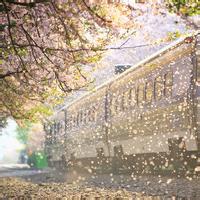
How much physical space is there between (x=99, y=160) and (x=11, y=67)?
9.44m

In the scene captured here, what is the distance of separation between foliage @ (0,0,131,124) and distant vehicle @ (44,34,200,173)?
1428mm

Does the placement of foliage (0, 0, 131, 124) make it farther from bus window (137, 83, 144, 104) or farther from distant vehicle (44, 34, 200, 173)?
bus window (137, 83, 144, 104)

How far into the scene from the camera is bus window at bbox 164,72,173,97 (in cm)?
1366

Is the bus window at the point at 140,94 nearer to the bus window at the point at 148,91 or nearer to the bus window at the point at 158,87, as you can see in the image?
the bus window at the point at 148,91

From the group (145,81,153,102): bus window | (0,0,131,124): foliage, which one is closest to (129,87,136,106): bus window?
(145,81,153,102): bus window

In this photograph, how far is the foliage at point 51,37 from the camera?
26.9ft

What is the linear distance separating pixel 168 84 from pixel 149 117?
1603 mm

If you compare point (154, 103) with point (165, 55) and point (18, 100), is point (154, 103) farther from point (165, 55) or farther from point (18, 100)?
point (18, 100)

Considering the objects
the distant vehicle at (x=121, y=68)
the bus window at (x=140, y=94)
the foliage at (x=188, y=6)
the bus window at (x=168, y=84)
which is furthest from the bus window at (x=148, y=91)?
the foliage at (x=188, y=6)

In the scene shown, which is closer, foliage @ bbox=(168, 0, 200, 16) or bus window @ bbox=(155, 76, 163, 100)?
foliage @ bbox=(168, 0, 200, 16)

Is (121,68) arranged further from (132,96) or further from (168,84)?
(168,84)

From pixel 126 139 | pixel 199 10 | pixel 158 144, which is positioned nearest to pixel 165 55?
pixel 158 144

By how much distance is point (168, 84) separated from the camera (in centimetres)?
1385

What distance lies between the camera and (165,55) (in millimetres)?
14195
